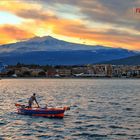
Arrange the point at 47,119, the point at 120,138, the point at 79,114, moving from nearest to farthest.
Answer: the point at 120,138 → the point at 47,119 → the point at 79,114

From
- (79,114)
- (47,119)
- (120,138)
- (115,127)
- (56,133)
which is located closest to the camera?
(120,138)

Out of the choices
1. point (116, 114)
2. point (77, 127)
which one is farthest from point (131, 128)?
point (116, 114)

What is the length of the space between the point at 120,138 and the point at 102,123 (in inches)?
289

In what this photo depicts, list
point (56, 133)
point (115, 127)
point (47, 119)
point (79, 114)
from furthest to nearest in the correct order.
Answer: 1. point (79, 114)
2. point (47, 119)
3. point (115, 127)
4. point (56, 133)

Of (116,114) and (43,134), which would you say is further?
(116,114)

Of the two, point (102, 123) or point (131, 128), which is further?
point (102, 123)

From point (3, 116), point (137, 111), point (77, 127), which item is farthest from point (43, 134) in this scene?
point (137, 111)

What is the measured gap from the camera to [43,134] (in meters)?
34.7

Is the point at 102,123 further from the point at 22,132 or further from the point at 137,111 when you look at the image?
the point at 137,111

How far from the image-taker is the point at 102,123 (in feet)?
132

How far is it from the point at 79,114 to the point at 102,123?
7826 millimetres

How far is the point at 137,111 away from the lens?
51312mm

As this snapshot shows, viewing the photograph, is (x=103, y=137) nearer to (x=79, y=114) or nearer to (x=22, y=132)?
(x=22, y=132)

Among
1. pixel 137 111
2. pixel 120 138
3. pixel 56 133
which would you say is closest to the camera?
pixel 120 138
